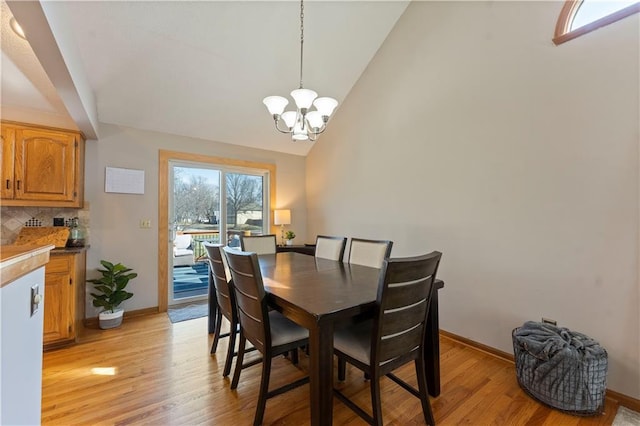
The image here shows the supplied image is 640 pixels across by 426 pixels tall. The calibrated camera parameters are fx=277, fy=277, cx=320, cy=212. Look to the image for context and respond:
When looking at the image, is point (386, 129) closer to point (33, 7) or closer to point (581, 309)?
point (581, 309)

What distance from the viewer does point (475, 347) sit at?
2.62 m

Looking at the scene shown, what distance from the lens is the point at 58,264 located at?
2576mm

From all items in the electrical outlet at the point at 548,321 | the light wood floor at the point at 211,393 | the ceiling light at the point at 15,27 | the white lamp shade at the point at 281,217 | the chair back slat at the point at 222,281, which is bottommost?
the light wood floor at the point at 211,393

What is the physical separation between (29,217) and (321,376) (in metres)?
3.49

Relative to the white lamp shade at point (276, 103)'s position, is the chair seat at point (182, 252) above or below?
below

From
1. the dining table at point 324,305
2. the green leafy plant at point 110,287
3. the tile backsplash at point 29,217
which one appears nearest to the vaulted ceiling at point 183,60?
the tile backsplash at point 29,217

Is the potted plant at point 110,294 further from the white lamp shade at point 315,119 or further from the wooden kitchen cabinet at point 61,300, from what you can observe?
the white lamp shade at point 315,119

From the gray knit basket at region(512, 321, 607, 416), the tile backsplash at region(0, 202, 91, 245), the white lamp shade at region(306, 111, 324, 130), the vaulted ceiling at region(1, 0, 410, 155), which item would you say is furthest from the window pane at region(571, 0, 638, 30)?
the tile backsplash at region(0, 202, 91, 245)

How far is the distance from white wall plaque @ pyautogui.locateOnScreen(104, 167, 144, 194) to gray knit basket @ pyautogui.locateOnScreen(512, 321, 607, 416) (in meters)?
4.15

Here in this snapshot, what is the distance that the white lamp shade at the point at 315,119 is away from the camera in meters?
2.31

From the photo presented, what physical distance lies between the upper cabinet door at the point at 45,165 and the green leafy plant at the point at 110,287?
0.83m

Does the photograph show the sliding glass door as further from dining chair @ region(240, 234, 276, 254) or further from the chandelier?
the chandelier

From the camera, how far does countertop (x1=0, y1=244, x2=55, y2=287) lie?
821mm

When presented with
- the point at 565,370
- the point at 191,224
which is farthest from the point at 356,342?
the point at 191,224
